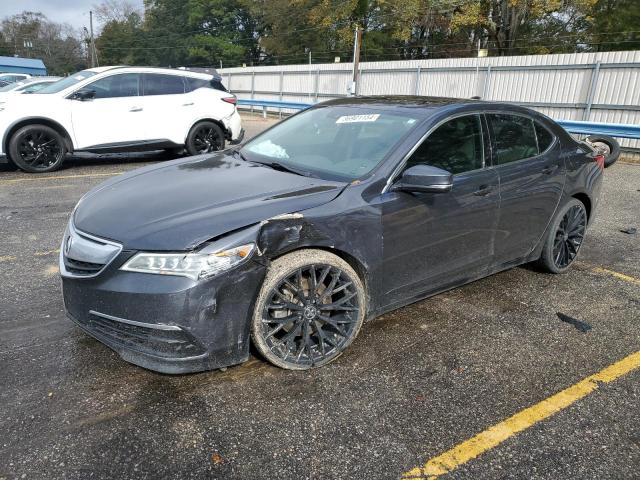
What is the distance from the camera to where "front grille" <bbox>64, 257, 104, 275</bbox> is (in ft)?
8.67

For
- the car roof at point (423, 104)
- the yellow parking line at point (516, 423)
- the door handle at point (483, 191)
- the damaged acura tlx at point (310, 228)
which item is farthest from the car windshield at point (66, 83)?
the yellow parking line at point (516, 423)

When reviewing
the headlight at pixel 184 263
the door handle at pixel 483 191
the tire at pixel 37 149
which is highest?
the door handle at pixel 483 191

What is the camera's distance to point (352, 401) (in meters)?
2.70

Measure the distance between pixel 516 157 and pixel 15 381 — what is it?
367 cm

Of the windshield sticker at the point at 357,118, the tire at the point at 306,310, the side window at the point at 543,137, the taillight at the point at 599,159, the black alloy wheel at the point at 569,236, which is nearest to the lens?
the tire at the point at 306,310

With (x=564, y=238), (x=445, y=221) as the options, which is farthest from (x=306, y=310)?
(x=564, y=238)

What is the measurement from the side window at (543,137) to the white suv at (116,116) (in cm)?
698

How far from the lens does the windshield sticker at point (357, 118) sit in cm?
367

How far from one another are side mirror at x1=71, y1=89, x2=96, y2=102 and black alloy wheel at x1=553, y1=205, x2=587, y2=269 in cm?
764

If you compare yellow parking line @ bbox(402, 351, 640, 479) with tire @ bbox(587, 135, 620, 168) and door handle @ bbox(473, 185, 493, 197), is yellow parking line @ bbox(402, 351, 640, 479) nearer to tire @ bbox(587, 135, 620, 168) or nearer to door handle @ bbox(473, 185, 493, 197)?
door handle @ bbox(473, 185, 493, 197)

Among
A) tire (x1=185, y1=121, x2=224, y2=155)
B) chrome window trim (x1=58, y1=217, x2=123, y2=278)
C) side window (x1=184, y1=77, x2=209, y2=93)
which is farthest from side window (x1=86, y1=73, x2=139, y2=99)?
chrome window trim (x1=58, y1=217, x2=123, y2=278)

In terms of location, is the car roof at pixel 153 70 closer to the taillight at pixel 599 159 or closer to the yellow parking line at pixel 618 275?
the taillight at pixel 599 159

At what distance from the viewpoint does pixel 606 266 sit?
4875 mm

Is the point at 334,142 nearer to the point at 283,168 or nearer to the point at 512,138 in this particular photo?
the point at 283,168
